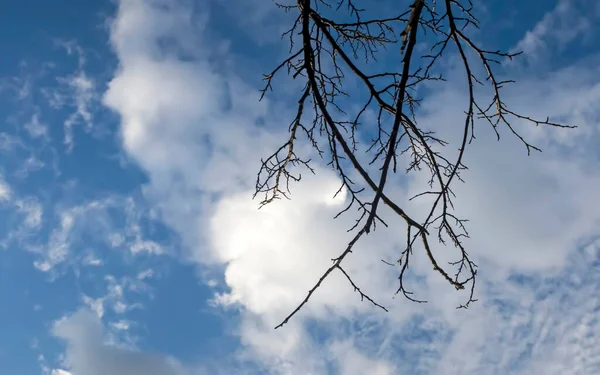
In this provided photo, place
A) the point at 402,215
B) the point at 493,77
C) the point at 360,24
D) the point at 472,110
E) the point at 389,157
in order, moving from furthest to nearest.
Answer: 1. the point at 360,24
2. the point at 493,77
3. the point at 472,110
4. the point at 402,215
5. the point at 389,157

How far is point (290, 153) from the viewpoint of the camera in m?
3.92

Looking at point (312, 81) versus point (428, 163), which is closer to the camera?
point (312, 81)

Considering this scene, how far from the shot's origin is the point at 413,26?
2.99m

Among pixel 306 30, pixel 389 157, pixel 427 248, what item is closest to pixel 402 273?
pixel 427 248

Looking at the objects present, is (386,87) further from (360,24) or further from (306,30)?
(360,24)

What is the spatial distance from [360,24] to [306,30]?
78 cm

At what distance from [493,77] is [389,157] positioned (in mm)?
1338

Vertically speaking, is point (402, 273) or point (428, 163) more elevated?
point (428, 163)

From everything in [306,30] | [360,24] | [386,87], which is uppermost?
[360,24]

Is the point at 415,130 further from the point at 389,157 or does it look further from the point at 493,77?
the point at 389,157

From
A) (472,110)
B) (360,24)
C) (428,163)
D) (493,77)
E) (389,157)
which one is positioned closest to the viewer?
(389,157)

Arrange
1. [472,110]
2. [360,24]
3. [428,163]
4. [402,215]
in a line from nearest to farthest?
[402,215] → [472,110] → [428,163] → [360,24]

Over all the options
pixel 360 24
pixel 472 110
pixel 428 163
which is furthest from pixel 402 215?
pixel 360 24

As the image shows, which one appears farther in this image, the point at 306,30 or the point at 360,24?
the point at 360,24
